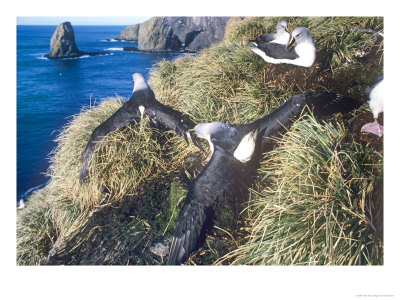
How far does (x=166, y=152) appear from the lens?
6.59ft

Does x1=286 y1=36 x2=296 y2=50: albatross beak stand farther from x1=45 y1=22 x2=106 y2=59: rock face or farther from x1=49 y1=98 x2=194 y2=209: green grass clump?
x1=45 y1=22 x2=106 y2=59: rock face

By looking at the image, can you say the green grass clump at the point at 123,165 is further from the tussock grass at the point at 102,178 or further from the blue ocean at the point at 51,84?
the blue ocean at the point at 51,84

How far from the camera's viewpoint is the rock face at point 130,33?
6.13 ft

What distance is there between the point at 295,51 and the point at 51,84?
175 cm

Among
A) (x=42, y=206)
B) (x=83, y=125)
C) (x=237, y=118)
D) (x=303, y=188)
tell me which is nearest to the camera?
(x=303, y=188)

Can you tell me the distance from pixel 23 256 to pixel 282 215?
1.78 meters

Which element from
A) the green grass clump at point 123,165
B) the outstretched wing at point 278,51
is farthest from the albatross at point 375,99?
the green grass clump at point 123,165

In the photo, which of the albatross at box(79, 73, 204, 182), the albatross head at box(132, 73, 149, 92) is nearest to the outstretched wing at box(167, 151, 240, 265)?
the albatross at box(79, 73, 204, 182)

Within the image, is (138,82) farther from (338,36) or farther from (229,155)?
(338,36)

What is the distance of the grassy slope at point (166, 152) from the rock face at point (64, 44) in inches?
16.7
